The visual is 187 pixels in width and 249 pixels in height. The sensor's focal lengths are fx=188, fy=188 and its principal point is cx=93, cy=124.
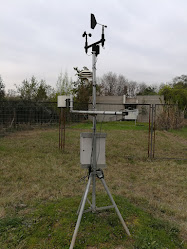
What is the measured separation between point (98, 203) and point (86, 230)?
71 cm

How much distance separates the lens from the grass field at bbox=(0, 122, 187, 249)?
2.15 m

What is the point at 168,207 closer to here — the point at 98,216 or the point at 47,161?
the point at 98,216

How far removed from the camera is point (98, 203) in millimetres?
2924

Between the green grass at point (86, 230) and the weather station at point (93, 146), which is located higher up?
the weather station at point (93, 146)

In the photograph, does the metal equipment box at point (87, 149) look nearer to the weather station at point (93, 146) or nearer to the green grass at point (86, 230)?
the weather station at point (93, 146)

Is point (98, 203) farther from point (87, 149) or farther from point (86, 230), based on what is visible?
point (87, 149)

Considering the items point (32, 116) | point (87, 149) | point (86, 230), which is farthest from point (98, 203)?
point (32, 116)

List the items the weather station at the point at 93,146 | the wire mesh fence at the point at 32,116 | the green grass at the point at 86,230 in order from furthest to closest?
1. the wire mesh fence at the point at 32,116
2. the weather station at the point at 93,146
3. the green grass at the point at 86,230

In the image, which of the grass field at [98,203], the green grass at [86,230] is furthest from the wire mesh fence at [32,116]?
the green grass at [86,230]

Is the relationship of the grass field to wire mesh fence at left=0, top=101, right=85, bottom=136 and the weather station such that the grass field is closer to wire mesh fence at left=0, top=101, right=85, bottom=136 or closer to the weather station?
the weather station

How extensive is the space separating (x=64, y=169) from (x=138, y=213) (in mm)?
2654

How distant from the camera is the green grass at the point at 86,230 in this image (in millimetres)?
2068

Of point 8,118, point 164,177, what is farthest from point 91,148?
point 8,118

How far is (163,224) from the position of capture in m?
2.50
